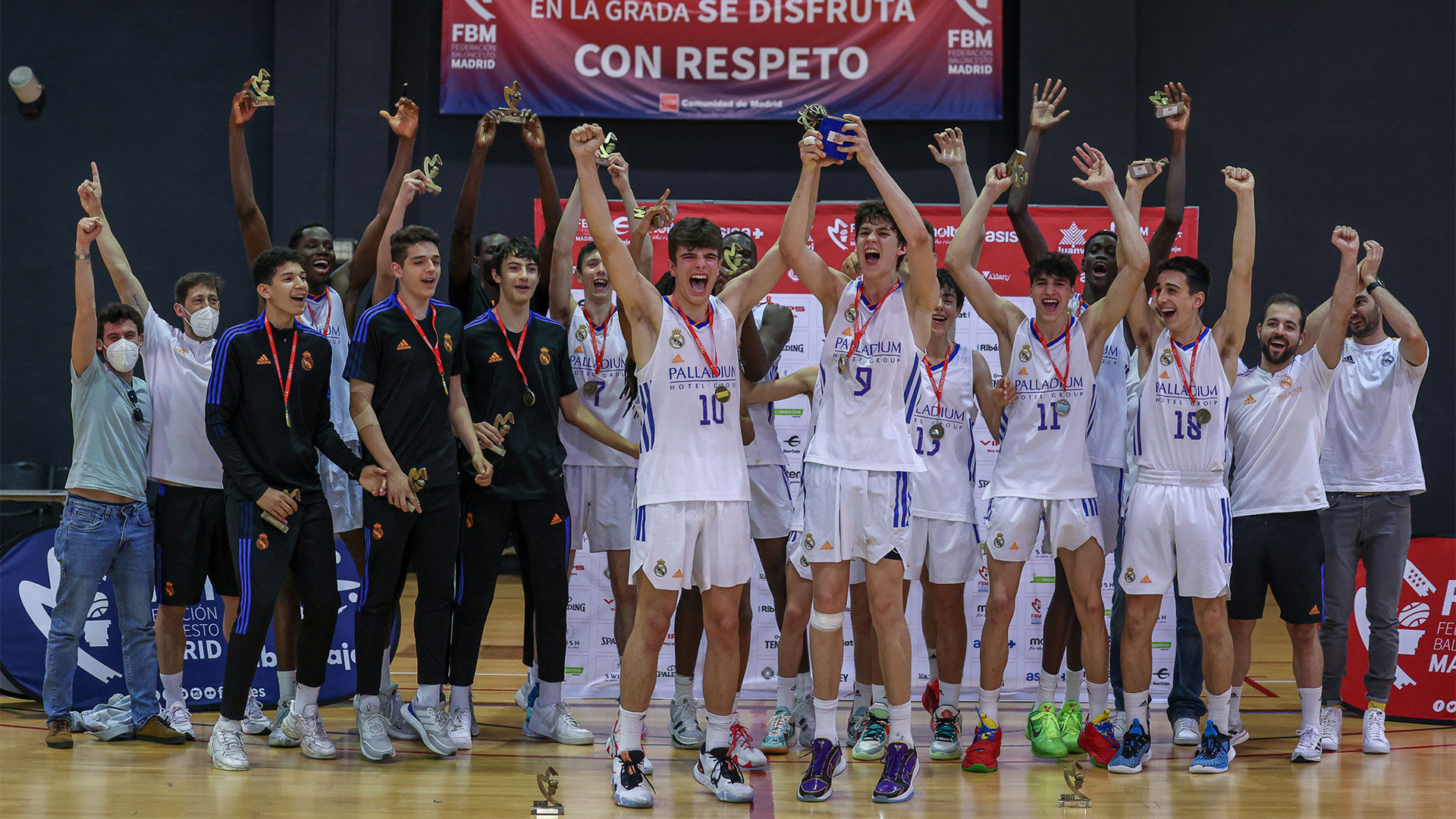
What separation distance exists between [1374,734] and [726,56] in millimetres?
7460

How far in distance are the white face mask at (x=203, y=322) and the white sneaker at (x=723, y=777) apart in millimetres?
3219

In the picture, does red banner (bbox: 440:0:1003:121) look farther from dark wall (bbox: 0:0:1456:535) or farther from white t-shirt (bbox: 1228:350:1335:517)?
white t-shirt (bbox: 1228:350:1335:517)

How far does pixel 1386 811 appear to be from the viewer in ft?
16.0

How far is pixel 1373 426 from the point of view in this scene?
6309mm

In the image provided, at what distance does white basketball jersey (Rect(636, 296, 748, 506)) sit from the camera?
483 centimetres

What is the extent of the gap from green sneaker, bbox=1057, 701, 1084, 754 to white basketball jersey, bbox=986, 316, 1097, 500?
1177 millimetres

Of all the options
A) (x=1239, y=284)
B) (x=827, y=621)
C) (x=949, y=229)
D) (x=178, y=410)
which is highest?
(x=949, y=229)

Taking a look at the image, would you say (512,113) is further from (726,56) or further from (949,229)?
Result: (726,56)

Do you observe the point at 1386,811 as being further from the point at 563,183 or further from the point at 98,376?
the point at 563,183

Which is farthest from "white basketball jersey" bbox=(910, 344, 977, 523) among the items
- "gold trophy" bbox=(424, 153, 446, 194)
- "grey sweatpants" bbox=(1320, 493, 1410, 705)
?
"gold trophy" bbox=(424, 153, 446, 194)

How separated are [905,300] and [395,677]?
4.37m

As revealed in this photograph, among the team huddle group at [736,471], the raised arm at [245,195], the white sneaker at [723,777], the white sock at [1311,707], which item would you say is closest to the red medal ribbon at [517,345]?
the team huddle group at [736,471]

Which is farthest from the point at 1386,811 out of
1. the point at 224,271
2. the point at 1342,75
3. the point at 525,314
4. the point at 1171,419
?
the point at 224,271

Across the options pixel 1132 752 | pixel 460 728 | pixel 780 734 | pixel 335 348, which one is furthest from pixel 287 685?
pixel 1132 752
